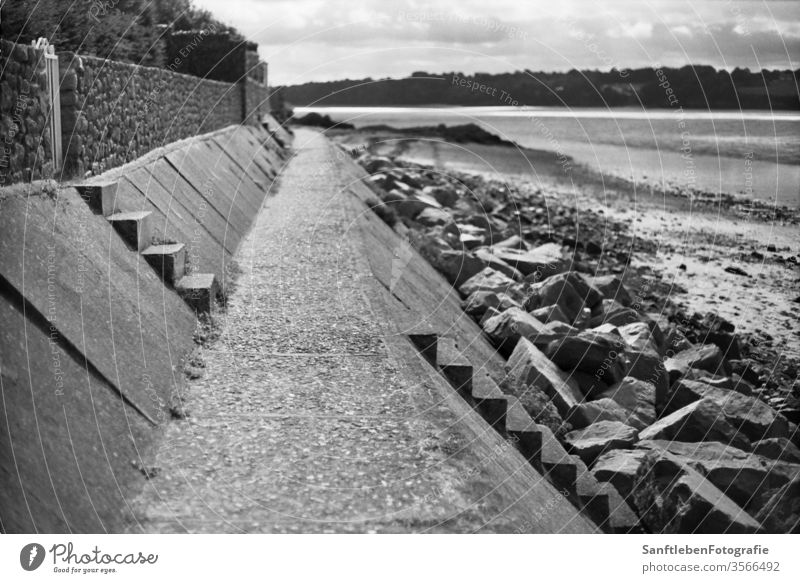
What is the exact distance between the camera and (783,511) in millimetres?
8867

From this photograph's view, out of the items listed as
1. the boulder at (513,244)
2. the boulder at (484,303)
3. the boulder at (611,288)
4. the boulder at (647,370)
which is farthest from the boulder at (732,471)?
the boulder at (513,244)

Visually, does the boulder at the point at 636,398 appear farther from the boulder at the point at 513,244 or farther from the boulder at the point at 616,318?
the boulder at the point at 513,244

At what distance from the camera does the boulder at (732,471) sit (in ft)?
29.9

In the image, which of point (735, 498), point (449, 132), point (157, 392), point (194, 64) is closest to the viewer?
point (157, 392)

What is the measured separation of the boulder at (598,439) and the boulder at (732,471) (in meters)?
0.43

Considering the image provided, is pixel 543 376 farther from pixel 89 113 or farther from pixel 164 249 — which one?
pixel 89 113

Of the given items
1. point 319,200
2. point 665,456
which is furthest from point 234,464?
point 319,200

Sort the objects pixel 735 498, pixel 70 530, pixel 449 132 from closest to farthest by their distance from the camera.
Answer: pixel 70 530 → pixel 735 498 → pixel 449 132

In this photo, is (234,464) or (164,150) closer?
(234,464)

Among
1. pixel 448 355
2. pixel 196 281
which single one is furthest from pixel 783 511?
pixel 196 281

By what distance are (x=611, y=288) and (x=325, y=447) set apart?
476 inches

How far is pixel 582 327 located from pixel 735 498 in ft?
20.8
